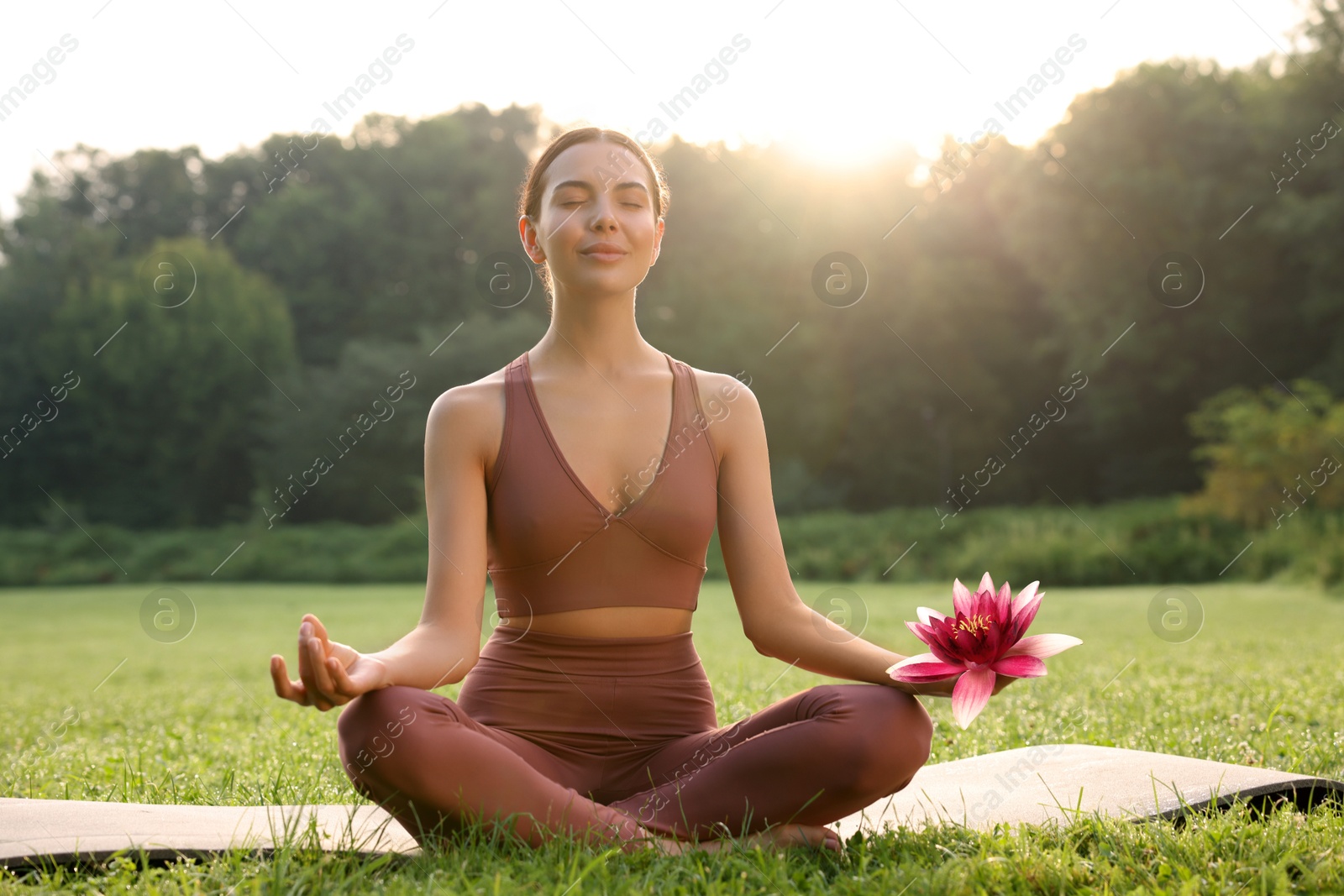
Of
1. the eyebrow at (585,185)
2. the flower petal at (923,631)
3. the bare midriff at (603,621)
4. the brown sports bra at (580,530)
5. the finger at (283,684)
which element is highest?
the eyebrow at (585,185)

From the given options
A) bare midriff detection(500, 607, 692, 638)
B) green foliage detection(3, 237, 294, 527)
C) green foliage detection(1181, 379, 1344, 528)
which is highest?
green foliage detection(1181, 379, 1344, 528)

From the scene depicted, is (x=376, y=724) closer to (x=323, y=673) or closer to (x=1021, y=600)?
(x=323, y=673)

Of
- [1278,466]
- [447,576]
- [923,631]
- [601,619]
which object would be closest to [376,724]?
[447,576]

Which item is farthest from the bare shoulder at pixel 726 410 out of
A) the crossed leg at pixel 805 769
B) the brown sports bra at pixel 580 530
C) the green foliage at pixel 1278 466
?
the green foliage at pixel 1278 466

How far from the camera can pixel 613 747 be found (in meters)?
2.98

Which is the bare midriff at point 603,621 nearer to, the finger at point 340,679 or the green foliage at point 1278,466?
the finger at point 340,679

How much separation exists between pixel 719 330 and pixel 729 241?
302 centimetres

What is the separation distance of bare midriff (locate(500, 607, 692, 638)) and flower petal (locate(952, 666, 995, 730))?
0.88m

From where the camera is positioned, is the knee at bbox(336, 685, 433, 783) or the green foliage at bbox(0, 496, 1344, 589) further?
the green foliage at bbox(0, 496, 1344, 589)

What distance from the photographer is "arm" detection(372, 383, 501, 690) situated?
2.74 m

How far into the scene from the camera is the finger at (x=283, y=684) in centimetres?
210

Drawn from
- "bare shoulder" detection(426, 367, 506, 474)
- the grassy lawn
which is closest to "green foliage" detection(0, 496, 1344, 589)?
the grassy lawn

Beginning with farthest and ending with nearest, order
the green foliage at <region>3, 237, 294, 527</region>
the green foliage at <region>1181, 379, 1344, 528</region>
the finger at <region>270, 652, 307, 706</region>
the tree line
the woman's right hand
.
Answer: the green foliage at <region>3, 237, 294, 527</region> → the tree line → the green foliage at <region>1181, 379, 1344, 528</region> → the woman's right hand → the finger at <region>270, 652, 307, 706</region>

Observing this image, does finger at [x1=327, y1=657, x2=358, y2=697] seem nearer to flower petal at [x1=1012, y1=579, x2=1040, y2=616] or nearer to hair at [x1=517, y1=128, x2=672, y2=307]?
hair at [x1=517, y1=128, x2=672, y2=307]
